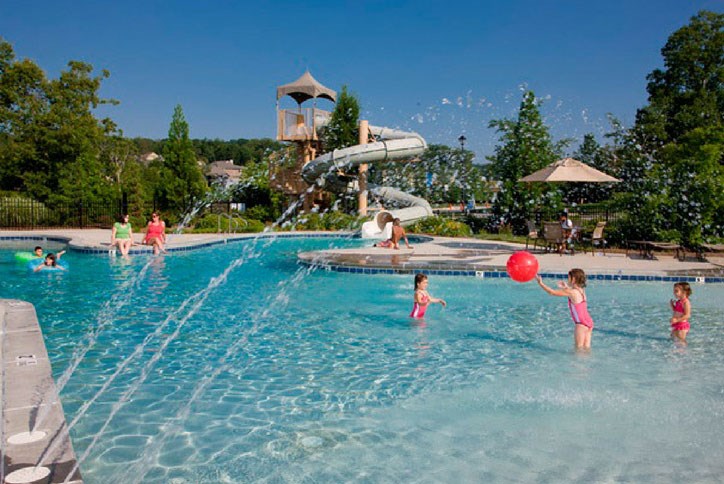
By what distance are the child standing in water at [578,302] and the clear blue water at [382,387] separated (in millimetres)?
220

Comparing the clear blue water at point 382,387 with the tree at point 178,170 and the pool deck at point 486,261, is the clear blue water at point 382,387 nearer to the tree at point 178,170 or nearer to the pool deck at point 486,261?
the pool deck at point 486,261

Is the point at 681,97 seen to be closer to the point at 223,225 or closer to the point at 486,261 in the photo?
the point at 223,225

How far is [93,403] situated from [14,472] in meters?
2.21

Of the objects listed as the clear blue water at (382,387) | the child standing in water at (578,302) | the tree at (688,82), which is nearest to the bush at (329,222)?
the clear blue water at (382,387)

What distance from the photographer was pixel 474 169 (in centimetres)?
7025

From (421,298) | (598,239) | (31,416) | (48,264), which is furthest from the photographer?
(598,239)

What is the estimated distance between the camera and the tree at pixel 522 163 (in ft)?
75.6

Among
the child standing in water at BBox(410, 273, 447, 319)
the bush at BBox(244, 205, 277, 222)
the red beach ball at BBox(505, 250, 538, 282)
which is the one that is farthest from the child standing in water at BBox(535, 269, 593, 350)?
the bush at BBox(244, 205, 277, 222)

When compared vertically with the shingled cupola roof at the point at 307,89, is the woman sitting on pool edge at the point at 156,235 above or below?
below

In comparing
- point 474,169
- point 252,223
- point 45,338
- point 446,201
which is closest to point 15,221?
point 252,223

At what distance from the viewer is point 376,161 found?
1049 inches

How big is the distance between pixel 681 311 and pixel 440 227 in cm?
1625

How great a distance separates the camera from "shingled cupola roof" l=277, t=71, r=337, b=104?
32812mm

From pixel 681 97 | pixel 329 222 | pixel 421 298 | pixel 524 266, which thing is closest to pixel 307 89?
pixel 329 222
